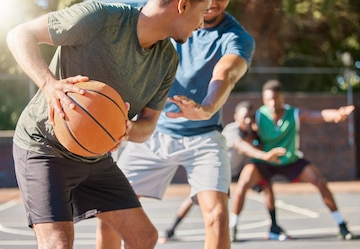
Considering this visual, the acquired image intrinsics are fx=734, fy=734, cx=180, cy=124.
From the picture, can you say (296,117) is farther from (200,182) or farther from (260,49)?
(260,49)

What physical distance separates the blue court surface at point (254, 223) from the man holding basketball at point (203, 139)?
2410 millimetres

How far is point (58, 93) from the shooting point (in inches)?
131

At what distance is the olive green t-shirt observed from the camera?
3619 millimetres

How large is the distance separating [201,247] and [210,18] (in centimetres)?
301

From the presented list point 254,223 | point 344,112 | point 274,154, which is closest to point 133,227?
point 344,112

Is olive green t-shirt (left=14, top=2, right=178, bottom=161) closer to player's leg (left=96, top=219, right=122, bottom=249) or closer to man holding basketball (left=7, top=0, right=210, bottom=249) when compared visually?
man holding basketball (left=7, top=0, right=210, bottom=249)

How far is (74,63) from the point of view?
3.72 meters

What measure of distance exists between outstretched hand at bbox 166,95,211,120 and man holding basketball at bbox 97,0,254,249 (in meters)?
0.38

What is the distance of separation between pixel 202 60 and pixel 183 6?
4.37ft

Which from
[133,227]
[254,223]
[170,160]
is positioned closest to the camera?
[133,227]

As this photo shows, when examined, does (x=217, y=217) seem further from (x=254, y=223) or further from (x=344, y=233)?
(x=254, y=223)

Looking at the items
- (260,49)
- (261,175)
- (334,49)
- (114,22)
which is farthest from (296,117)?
(334,49)

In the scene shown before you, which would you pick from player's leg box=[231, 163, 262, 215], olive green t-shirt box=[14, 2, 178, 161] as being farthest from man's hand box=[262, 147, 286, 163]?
olive green t-shirt box=[14, 2, 178, 161]

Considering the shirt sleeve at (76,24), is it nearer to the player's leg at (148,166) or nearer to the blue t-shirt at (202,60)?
the blue t-shirt at (202,60)
